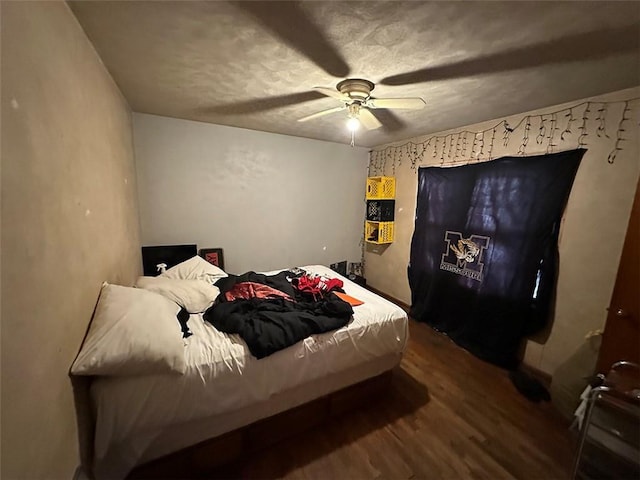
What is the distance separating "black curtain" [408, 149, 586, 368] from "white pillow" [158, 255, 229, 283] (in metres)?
2.50

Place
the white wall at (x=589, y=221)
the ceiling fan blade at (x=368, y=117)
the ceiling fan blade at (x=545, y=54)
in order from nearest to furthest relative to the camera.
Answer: the ceiling fan blade at (x=545, y=54), the white wall at (x=589, y=221), the ceiling fan blade at (x=368, y=117)

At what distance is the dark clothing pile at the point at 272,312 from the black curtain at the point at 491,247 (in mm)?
1528

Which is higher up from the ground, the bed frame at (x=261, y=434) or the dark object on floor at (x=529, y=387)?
the bed frame at (x=261, y=434)

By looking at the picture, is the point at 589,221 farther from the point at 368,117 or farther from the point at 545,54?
the point at 368,117

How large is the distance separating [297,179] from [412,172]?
62.8 inches

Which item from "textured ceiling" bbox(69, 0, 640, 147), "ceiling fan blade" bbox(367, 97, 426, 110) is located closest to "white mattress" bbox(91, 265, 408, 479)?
"ceiling fan blade" bbox(367, 97, 426, 110)

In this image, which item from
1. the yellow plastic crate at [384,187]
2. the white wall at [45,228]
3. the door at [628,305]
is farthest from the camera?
the yellow plastic crate at [384,187]

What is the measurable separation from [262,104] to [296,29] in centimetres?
113

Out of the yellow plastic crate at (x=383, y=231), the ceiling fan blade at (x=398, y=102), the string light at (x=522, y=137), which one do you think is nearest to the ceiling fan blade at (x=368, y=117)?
the ceiling fan blade at (x=398, y=102)

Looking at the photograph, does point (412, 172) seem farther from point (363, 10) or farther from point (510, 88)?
point (363, 10)

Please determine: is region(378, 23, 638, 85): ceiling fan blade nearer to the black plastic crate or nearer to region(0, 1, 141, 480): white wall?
region(0, 1, 141, 480): white wall

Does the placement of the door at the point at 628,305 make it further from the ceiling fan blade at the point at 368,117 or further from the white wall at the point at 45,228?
the white wall at the point at 45,228

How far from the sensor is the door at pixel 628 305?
55.9 inches

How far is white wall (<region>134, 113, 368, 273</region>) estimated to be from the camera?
2.89 metres
